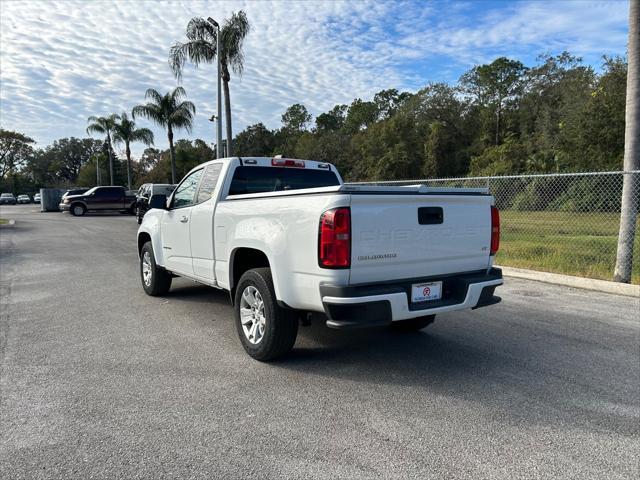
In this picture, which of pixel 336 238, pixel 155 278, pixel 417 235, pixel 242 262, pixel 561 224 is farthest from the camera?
pixel 561 224

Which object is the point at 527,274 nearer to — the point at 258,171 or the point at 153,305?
the point at 258,171

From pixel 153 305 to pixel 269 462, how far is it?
436cm

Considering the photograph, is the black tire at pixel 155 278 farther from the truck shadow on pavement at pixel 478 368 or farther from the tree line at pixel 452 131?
the tree line at pixel 452 131

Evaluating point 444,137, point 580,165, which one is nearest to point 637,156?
point 580,165

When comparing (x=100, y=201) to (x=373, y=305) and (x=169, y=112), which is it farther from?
(x=373, y=305)

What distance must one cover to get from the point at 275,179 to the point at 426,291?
2533 mm

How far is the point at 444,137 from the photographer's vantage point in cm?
5009

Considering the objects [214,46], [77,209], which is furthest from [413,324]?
[77,209]

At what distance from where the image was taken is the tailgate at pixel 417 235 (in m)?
3.68

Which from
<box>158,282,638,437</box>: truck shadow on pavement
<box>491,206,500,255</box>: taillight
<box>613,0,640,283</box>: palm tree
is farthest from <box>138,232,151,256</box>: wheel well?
<box>613,0,640,283</box>: palm tree

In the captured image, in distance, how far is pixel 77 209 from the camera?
29891mm

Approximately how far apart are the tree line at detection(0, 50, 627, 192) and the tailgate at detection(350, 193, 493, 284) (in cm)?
2189

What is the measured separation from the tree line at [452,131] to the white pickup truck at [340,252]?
2084cm

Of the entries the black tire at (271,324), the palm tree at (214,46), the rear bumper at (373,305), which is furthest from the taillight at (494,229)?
the palm tree at (214,46)
